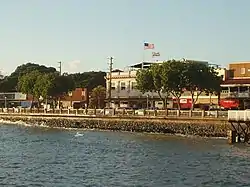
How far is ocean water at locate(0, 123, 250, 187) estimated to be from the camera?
37000 millimetres

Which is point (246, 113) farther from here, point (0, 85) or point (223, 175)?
point (0, 85)

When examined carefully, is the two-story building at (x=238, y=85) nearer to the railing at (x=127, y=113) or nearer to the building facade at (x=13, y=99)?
the railing at (x=127, y=113)

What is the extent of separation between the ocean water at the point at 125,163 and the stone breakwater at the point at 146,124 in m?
8.56

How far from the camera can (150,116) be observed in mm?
85062

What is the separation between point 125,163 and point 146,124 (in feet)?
128

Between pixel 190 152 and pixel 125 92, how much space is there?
7563 cm

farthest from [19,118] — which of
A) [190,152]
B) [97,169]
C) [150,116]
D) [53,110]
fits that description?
[97,169]

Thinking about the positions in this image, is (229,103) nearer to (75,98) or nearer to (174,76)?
(174,76)

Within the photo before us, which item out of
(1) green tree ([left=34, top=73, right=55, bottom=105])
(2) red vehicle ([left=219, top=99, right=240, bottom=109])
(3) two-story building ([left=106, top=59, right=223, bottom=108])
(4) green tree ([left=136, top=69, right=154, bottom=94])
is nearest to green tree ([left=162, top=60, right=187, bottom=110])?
(4) green tree ([left=136, top=69, right=154, bottom=94])

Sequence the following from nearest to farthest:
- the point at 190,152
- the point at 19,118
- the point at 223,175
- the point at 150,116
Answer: the point at 223,175
the point at 190,152
the point at 150,116
the point at 19,118

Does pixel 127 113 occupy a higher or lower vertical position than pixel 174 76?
lower

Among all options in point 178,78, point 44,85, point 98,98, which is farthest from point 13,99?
point 178,78

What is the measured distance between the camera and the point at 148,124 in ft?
276

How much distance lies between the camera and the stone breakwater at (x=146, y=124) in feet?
241
